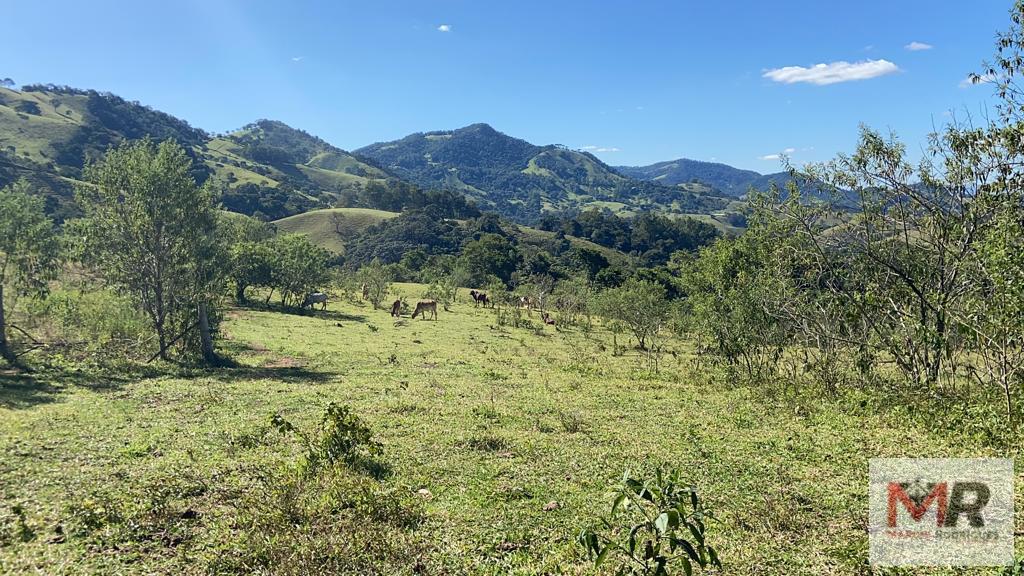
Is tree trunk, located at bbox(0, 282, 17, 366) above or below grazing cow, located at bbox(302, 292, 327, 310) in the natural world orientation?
below

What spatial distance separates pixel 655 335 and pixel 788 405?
76.9 feet

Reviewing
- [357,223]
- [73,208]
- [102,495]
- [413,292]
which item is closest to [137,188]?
[102,495]

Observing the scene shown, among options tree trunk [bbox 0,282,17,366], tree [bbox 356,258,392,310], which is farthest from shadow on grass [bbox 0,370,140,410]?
tree [bbox 356,258,392,310]

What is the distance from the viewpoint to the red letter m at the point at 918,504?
7.51 meters

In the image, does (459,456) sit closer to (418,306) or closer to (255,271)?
(418,306)

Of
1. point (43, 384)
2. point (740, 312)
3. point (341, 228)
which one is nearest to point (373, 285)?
point (43, 384)

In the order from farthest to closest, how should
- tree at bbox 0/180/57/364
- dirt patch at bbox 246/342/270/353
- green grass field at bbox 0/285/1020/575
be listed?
dirt patch at bbox 246/342/270/353, tree at bbox 0/180/57/364, green grass field at bbox 0/285/1020/575

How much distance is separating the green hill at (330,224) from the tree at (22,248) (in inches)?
4502

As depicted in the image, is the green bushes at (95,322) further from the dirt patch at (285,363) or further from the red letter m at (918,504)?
the red letter m at (918,504)

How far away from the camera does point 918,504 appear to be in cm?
782

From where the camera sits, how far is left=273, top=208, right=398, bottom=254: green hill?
139000 mm

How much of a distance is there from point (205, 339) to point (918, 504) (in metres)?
24.6

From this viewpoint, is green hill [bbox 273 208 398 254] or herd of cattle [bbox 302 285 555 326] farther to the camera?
green hill [bbox 273 208 398 254]

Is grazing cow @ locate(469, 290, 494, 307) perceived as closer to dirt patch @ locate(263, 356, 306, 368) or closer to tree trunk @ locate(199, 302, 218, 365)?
dirt patch @ locate(263, 356, 306, 368)
